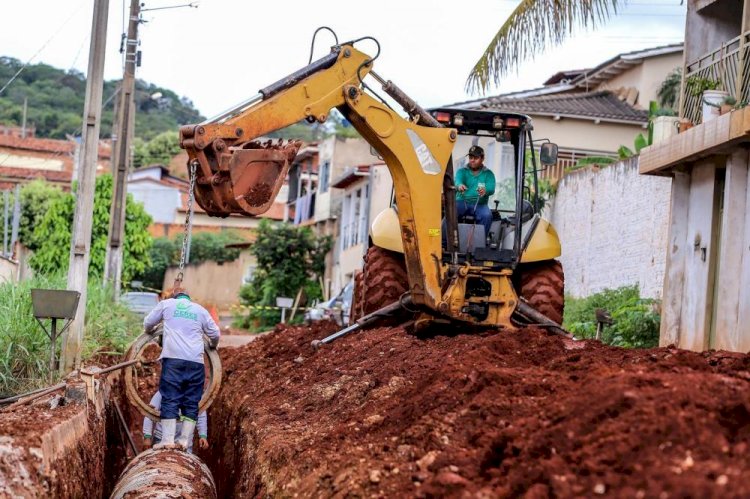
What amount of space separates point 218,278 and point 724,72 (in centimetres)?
4349

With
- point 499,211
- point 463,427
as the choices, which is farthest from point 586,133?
point 463,427

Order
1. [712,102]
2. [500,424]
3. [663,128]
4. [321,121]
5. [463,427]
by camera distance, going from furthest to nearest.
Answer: [663,128], [712,102], [321,121], [463,427], [500,424]

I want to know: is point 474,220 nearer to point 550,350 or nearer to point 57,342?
point 550,350

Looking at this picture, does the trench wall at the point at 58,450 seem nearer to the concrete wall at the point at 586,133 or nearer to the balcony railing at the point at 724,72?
the balcony railing at the point at 724,72

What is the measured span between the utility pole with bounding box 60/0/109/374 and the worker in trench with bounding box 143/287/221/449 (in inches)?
95.6

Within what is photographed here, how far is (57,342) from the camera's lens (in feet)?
46.4

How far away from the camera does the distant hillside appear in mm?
84562

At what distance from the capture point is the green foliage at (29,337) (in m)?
13.5

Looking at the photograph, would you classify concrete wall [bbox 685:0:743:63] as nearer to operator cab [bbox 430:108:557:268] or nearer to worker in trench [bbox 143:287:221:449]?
operator cab [bbox 430:108:557:268]

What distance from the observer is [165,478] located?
35.1 ft

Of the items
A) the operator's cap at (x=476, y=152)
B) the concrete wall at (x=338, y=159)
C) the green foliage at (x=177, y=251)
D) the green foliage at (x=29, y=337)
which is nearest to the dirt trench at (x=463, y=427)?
the green foliage at (x=29, y=337)

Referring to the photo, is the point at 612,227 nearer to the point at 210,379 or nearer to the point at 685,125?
the point at 685,125

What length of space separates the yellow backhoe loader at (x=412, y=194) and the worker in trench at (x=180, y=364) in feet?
7.34

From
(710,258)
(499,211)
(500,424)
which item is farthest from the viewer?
(710,258)
